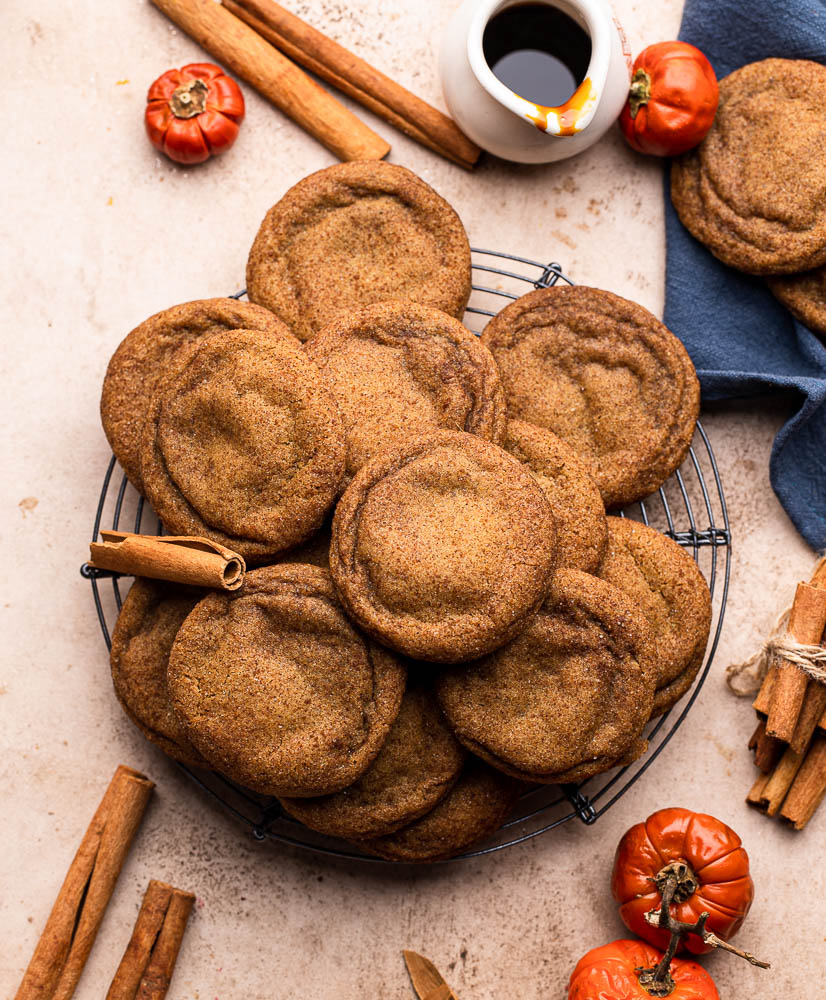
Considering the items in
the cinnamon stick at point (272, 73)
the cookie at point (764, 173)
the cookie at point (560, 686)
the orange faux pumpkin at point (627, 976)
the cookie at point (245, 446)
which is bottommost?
the orange faux pumpkin at point (627, 976)

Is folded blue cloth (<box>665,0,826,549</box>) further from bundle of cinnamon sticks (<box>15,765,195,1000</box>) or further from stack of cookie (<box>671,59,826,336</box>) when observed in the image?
bundle of cinnamon sticks (<box>15,765,195,1000</box>)

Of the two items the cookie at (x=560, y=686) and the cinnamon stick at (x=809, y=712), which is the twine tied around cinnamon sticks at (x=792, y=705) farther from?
the cookie at (x=560, y=686)

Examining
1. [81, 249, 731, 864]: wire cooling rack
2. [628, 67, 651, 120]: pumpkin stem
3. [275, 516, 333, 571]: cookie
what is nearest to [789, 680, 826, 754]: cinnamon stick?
[81, 249, 731, 864]: wire cooling rack

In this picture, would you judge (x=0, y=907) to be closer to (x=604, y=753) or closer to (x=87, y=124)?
(x=604, y=753)

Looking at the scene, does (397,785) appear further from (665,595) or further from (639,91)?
(639,91)

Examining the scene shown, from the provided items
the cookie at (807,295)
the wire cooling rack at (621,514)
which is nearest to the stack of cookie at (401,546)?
the wire cooling rack at (621,514)

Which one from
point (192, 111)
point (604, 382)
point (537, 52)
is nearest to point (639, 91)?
point (537, 52)
